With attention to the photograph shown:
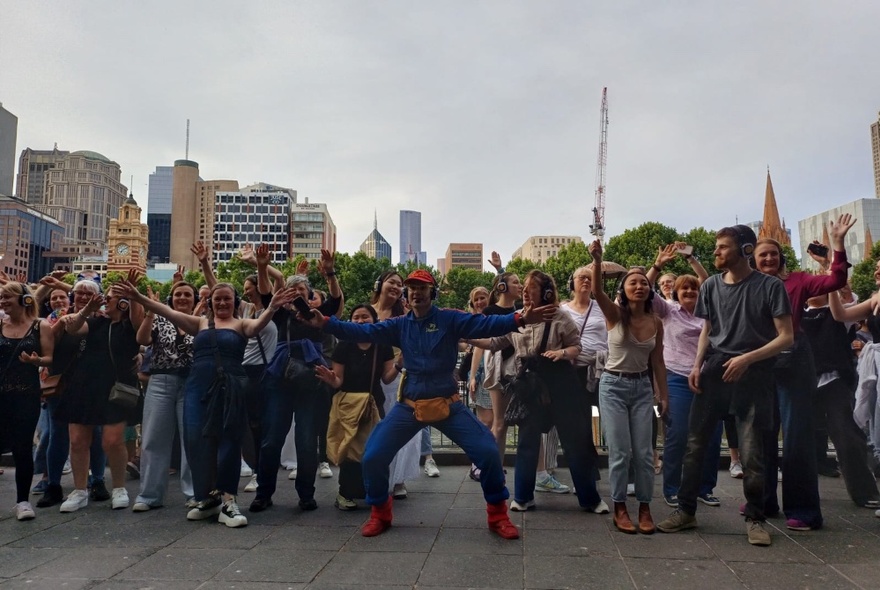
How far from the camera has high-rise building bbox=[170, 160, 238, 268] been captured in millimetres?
169500

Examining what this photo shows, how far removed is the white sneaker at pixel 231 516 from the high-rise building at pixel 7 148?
203 m

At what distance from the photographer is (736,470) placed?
722cm

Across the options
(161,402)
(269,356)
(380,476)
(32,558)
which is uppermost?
(269,356)

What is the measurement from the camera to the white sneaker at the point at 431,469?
7.51m

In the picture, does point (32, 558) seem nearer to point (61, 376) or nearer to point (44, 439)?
point (61, 376)

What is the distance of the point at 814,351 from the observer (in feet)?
20.2

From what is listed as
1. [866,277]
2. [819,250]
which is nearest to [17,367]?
[819,250]

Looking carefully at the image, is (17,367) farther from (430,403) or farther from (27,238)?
(27,238)

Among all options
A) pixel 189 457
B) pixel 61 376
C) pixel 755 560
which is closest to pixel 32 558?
pixel 189 457

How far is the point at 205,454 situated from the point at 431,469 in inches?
109

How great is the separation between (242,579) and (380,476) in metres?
1.35

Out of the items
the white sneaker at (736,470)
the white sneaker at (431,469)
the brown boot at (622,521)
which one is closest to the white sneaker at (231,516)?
the white sneaker at (431,469)

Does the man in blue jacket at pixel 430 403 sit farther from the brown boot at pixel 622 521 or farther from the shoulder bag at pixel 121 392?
the shoulder bag at pixel 121 392

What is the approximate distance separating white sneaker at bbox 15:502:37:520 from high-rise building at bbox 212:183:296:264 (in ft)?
554
